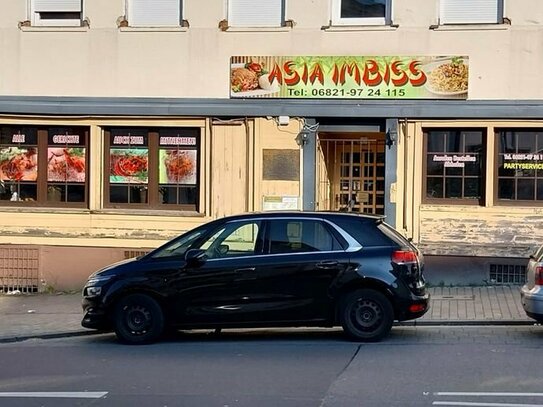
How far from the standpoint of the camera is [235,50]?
50.5 ft

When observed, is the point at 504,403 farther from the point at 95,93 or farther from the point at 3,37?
the point at 3,37

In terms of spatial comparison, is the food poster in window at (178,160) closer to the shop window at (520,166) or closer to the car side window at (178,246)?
the car side window at (178,246)

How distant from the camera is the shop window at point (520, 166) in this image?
1474 centimetres

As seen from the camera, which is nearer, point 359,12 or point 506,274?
point 506,274

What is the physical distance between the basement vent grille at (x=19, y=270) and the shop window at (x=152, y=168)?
73.3 inches

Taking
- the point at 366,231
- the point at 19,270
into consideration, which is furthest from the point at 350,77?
the point at 19,270

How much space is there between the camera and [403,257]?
400 inches

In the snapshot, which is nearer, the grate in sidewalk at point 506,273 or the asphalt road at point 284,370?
the asphalt road at point 284,370

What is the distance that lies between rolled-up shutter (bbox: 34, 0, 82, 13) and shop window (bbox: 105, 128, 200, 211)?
100 inches

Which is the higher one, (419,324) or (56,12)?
(56,12)

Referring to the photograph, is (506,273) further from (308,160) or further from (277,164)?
(277,164)

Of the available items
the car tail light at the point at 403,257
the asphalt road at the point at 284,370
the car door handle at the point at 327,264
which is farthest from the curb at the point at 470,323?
the car door handle at the point at 327,264

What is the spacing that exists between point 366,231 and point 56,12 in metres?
9.02

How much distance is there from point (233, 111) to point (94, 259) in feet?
12.9
